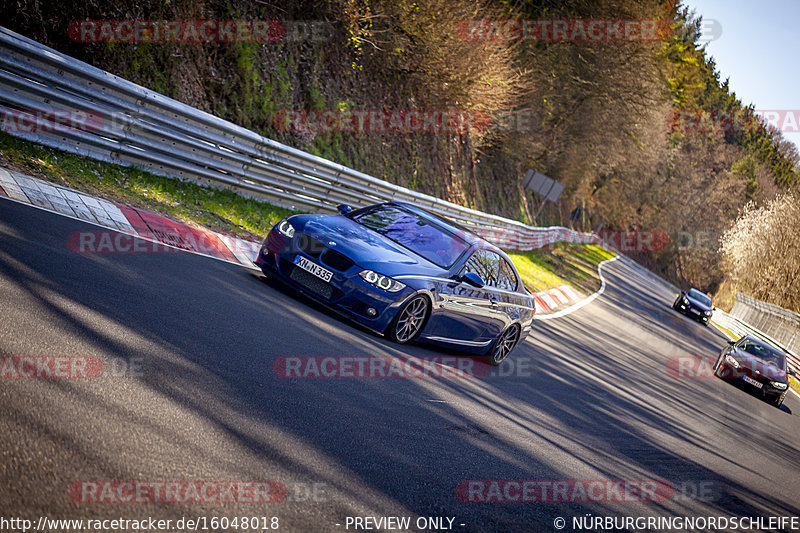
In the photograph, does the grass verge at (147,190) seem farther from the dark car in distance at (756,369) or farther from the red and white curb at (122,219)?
the dark car in distance at (756,369)

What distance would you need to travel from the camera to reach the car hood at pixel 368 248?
7.97 metres

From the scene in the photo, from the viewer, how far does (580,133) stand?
4156 cm

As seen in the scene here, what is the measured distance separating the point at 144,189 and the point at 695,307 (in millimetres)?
31363

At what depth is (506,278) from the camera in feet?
33.6

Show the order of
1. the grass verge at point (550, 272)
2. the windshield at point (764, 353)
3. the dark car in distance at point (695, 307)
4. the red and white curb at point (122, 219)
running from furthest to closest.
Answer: the dark car in distance at point (695, 307) → the grass verge at point (550, 272) → the windshield at point (764, 353) → the red and white curb at point (122, 219)

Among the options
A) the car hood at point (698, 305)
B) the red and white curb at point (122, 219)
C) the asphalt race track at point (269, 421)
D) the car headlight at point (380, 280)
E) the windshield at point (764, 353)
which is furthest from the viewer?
the car hood at point (698, 305)

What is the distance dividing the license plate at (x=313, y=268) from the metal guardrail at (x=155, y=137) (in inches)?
154

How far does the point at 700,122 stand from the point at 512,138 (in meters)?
61.0

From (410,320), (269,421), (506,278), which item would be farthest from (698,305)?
(269,421)

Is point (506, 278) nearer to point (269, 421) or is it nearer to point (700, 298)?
point (269, 421)

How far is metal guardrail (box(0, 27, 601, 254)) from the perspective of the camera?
875cm

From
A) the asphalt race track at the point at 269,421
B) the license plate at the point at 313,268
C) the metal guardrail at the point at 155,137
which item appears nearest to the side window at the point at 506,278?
the asphalt race track at the point at 269,421

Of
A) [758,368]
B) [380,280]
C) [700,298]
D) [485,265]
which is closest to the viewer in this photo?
[380,280]

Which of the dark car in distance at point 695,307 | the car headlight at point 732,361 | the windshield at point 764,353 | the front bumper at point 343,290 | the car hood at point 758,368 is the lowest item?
the front bumper at point 343,290
